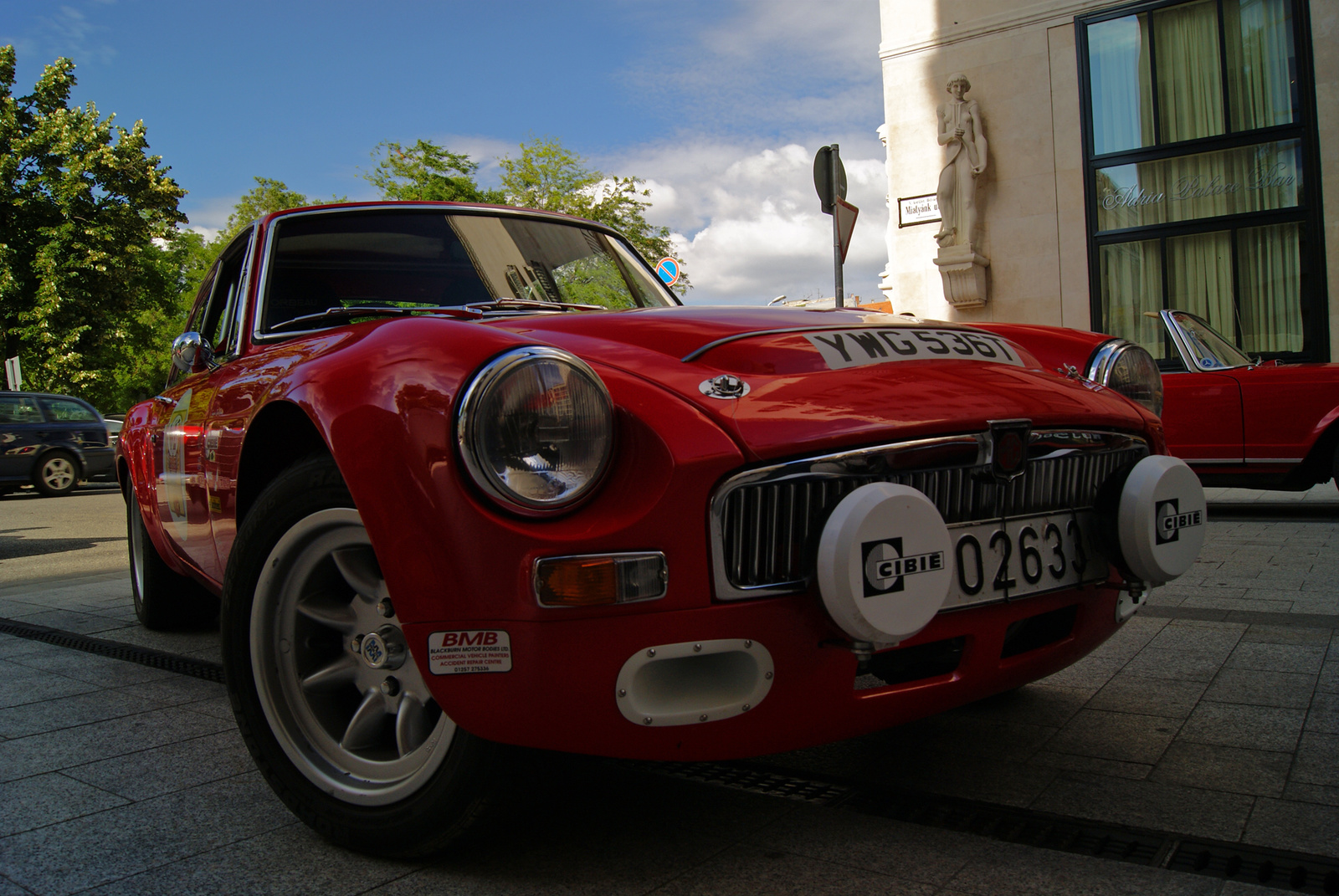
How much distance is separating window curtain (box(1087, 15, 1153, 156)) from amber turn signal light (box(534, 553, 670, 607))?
13948mm

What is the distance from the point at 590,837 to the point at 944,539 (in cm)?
90

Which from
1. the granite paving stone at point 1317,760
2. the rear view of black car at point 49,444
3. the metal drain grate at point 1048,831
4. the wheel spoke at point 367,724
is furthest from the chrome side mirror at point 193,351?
the rear view of black car at point 49,444

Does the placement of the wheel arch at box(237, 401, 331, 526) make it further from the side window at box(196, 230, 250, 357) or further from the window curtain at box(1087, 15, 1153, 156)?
the window curtain at box(1087, 15, 1153, 156)

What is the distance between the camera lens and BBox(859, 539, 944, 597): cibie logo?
1.62m

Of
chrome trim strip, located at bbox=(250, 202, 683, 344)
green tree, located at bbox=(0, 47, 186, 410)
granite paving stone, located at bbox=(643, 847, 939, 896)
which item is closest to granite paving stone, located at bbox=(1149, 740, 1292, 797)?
granite paving stone, located at bbox=(643, 847, 939, 896)

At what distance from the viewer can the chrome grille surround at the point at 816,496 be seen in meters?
1.64

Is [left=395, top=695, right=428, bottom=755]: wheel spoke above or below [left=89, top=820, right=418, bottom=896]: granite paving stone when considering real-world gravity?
above

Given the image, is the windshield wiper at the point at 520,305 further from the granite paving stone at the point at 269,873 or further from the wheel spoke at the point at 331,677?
the granite paving stone at the point at 269,873

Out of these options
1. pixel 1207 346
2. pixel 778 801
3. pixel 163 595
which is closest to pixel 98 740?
pixel 163 595

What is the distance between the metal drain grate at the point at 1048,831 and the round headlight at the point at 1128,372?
122 cm

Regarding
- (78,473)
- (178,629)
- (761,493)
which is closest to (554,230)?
(761,493)

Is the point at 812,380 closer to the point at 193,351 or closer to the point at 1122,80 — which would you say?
the point at 193,351

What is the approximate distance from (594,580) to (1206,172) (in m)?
14.0

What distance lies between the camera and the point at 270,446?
242 centimetres
